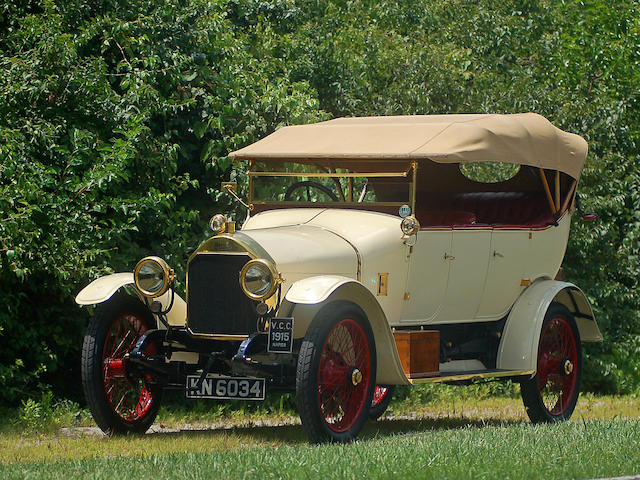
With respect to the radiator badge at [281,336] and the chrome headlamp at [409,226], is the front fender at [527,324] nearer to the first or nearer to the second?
the chrome headlamp at [409,226]

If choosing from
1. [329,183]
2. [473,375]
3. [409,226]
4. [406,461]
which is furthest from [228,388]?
[329,183]

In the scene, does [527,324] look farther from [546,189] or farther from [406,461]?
[406,461]

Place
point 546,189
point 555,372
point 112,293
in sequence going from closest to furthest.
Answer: point 112,293 < point 555,372 < point 546,189

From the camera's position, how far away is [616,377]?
550 inches

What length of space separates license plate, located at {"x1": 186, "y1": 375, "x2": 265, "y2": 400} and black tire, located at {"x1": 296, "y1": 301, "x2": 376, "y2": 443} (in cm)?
32

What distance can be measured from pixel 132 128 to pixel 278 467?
5175 mm

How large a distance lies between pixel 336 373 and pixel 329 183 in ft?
10.2

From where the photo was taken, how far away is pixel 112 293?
8.32 metres

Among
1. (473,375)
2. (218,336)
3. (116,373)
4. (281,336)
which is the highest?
(281,336)

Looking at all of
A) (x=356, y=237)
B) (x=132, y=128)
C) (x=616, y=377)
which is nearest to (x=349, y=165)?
(x=356, y=237)

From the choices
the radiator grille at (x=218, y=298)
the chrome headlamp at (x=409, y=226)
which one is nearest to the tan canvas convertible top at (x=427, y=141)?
the chrome headlamp at (x=409, y=226)

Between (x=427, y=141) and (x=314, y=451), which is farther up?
(x=427, y=141)

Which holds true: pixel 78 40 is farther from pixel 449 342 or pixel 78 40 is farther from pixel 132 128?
pixel 449 342

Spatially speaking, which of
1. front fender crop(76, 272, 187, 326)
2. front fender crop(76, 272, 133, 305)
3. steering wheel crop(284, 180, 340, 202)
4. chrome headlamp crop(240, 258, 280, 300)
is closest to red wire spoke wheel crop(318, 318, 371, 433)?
chrome headlamp crop(240, 258, 280, 300)
